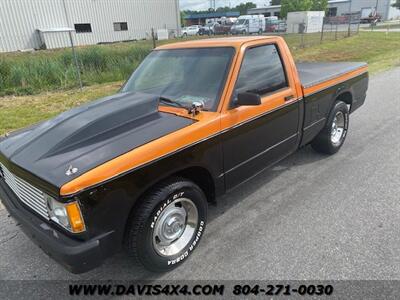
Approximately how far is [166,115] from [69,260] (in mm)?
1418

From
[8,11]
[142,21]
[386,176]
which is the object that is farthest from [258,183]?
[142,21]

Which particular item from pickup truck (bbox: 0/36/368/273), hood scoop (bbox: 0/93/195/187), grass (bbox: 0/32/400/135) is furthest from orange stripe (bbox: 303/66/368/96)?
A: grass (bbox: 0/32/400/135)

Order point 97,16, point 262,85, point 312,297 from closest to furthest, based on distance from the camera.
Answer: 1. point 312,297
2. point 262,85
3. point 97,16

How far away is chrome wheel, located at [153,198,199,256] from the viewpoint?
8.94 feet

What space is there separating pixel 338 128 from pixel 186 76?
112 inches

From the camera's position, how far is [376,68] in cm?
1245

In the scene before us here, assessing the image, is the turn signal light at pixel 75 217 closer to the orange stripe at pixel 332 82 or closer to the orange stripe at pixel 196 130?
the orange stripe at pixel 196 130

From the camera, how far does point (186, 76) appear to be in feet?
11.0

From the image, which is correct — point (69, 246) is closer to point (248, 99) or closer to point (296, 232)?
point (248, 99)

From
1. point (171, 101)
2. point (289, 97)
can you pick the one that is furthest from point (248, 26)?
point (171, 101)

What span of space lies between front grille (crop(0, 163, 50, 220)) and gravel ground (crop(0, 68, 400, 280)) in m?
0.68

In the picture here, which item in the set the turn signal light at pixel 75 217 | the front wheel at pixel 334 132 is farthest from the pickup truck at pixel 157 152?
the front wheel at pixel 334 132

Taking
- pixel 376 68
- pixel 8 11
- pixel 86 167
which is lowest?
pixel 376 68

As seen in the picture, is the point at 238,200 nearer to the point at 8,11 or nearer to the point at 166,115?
the point at 166,115
